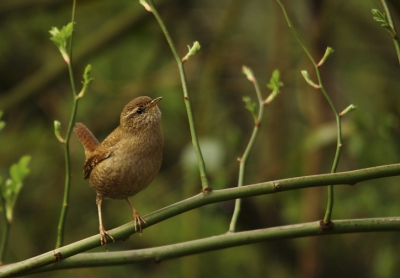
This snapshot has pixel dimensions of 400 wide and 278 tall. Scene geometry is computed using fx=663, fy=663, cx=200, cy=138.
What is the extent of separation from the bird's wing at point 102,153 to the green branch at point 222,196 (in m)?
0.98

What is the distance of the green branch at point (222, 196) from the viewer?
1.92 m

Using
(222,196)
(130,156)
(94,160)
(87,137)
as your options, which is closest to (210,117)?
(87,137)

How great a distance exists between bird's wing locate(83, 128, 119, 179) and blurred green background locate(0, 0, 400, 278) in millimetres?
897

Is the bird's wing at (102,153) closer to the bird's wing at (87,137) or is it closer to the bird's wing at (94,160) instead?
the bird's wing at (94,160)

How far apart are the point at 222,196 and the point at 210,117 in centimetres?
271

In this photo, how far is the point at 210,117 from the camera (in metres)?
4.70

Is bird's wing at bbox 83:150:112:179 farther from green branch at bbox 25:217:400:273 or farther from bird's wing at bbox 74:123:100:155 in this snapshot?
green branch at bbox 25:217:400:273

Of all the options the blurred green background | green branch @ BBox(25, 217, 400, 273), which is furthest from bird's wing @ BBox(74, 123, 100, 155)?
green branch @ BBox(25, 217, 400, 273)

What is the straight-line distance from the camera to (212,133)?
4.79 metres

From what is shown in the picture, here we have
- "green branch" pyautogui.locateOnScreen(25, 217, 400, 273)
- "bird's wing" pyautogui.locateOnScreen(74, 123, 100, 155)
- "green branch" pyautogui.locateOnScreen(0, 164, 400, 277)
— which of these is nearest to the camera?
"green branch" pyautogui.locateOnScreen(0, 164, 400, 277)

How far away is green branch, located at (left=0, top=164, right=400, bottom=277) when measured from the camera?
1.92 m

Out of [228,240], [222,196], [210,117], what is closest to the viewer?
[222,196]

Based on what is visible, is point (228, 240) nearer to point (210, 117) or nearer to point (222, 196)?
point (222, 196)

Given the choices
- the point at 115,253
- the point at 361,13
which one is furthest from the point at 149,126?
the point at 361,13
